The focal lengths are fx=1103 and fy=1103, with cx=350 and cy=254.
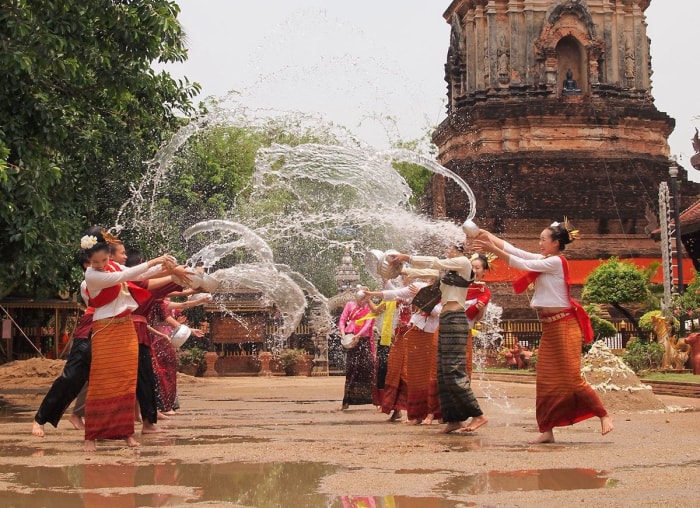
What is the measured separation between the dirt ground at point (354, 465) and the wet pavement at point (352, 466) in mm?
10

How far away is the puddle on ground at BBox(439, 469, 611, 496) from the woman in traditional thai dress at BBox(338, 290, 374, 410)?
6193 mm

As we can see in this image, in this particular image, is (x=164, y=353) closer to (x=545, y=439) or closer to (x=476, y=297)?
(x=476, y=297)

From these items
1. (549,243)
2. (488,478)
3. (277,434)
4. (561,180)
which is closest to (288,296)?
(277,434)

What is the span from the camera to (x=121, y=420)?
327 inches

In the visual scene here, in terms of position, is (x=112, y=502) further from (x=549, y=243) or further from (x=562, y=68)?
(x=562, y=68)

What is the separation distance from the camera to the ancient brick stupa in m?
35.6

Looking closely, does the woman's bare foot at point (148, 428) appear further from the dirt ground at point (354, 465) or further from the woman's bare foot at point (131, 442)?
the woman's bare foot at point (131, 442)

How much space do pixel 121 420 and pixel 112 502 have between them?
9.09ft

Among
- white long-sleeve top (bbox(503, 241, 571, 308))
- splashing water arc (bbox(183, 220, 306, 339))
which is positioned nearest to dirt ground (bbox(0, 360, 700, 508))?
white long-sleeve top (bbox(503, 241, 571, 308))

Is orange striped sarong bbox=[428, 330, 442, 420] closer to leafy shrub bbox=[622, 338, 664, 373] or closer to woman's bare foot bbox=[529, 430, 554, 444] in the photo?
woman's bare foot bbox=[529, 430, 554, 444]

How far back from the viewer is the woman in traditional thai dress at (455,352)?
941 cm

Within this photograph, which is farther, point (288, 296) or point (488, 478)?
point (288, 296)

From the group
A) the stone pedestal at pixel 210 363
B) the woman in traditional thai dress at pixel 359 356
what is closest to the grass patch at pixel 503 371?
the stone pedestal at pixel 210 363

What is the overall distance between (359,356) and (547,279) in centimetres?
464
